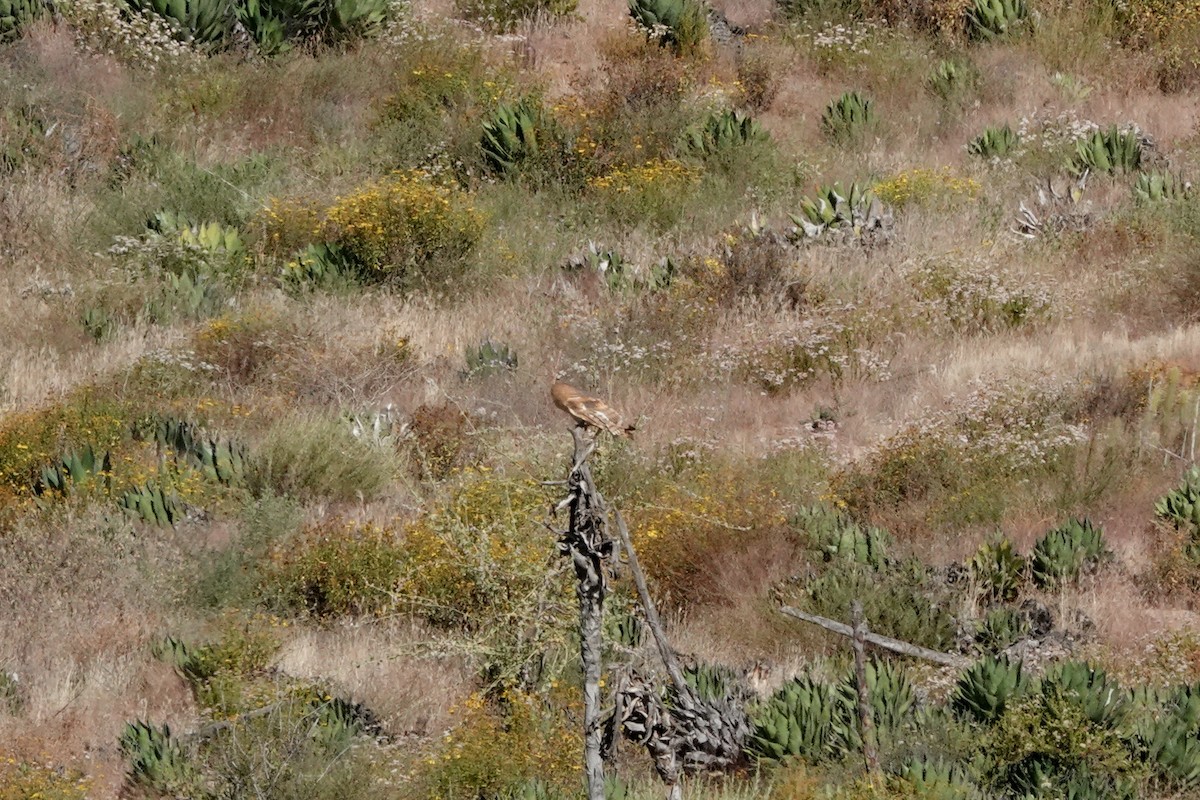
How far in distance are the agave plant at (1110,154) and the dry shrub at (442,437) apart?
617 cm

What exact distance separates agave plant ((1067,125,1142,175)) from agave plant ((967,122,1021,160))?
60 cm

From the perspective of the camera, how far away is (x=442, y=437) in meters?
10.5

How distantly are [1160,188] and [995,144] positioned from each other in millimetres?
1839

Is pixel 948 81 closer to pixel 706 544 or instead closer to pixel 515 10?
pixel 515 10

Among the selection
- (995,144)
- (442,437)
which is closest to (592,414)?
(442,437)

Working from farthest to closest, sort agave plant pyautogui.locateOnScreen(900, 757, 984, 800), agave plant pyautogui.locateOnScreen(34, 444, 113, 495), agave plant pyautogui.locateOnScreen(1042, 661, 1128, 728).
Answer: agave plant pyautogui.locateOnScreen(34, 444, 113, 495), agave plant pyautogui.locateOnScreen(1042, 661, 1128, 728), agave plant pyautogui.locateOnScreen(900, 757, 984, 800)

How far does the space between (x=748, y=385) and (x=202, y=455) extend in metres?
3.41

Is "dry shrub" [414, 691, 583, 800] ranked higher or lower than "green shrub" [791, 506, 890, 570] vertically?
higher

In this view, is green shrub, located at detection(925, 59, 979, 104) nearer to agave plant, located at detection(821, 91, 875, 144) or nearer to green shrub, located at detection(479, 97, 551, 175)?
agave plant, located at detection(821, 91, 875, 144)

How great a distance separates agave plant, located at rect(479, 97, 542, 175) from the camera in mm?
15211

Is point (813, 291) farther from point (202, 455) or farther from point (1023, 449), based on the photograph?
point (202, 455)

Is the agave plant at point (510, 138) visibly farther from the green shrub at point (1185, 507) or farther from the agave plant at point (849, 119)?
the green shrub at point (1185, 507)

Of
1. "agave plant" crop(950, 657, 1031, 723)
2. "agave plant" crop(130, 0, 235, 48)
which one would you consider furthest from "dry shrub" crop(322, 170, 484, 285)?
"agave plant" crop(950, 657, 1031, 723)

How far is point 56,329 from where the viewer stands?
12.3 metres
